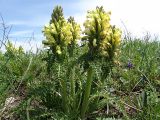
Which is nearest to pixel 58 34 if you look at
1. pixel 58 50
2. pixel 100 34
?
pixel 58 50

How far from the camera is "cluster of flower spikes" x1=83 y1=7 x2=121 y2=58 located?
3.49m

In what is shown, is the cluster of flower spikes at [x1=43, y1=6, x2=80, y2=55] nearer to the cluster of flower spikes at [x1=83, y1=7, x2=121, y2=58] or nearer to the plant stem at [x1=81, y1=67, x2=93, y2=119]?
the cluster of flower spikes at [x1=83, y1=7, x2=121, y2=58]

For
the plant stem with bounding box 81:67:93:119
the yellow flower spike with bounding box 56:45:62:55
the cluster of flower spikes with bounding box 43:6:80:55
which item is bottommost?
the plant stem with bounding box 81:67:93:119

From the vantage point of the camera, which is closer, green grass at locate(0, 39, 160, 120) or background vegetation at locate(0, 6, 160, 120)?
background vegetation at locate(0, 6, 160, 120)

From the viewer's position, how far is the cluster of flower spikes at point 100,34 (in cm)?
349

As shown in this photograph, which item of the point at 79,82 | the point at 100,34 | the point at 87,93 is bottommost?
the point at 87,93

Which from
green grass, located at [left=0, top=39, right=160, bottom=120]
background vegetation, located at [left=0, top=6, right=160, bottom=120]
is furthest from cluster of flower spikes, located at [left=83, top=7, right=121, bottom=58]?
green grass, located at [left=0, top=39, right=160, bottom=120]

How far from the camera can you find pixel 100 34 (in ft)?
11.4

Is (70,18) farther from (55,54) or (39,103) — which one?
(39,103)

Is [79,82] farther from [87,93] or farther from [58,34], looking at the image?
[58,34]

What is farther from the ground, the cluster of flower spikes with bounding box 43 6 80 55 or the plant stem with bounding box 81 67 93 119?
the cluster of flower spikes with bounding box 43 6 80 55

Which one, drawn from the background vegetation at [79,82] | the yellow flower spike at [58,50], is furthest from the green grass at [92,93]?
the yellow flower spike at [58,50]

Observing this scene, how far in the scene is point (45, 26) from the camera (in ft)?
12.0

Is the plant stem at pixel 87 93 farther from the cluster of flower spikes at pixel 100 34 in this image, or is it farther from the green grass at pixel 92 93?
the cluster of flower spikes at pixel 100 34
